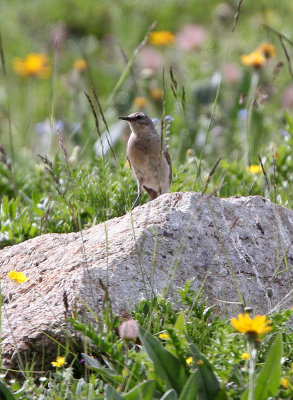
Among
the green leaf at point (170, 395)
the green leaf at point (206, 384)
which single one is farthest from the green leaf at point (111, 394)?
the green leaf at point (206, 384)

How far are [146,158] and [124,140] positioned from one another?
1.76 metres

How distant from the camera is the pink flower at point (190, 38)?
1020 cm

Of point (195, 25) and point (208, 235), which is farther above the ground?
point (208, 235)

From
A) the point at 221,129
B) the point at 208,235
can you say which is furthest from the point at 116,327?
the point at 221,129

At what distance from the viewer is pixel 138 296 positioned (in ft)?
11.4

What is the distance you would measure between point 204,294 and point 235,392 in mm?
883

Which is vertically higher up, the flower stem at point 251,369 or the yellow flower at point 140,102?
the flower stem at point 251,369

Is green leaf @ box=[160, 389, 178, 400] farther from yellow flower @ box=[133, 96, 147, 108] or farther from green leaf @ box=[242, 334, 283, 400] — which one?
yellow flower @ box=[133, 96, 147, 108]

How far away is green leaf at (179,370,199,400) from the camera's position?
8.75ft

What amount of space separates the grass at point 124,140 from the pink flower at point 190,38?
0.04 meters

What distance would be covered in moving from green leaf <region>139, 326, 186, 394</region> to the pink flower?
7814 mm

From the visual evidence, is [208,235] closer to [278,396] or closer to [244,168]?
[278,396]

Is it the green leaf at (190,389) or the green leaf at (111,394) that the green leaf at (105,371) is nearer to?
the green leaf at (111,394)

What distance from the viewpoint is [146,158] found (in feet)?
18.1
